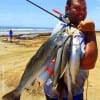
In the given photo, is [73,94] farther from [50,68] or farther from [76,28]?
[76,28]

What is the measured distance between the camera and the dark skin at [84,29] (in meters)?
3.75

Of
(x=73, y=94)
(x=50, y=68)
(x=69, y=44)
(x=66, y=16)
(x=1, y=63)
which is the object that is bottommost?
(x=1, y=63)

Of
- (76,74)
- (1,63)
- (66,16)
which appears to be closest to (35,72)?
(76,74)

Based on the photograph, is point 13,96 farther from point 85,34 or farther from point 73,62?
point 85,34

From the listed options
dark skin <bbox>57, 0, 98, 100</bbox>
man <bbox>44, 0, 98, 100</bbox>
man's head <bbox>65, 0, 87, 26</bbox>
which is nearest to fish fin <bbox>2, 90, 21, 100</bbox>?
man <bbox>44, 0, 98, 100</bbox>

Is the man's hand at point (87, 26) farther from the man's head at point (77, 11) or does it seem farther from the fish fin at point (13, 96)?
the fish fin at point (13, 96)

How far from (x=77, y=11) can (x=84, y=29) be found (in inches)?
9.1

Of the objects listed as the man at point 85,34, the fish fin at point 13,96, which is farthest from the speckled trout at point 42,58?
the man at point 85,34

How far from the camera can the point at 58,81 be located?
378 cm

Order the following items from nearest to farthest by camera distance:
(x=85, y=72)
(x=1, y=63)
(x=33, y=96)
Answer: (x=85, y=72)
(x=33, y=96)
(x=1, y=63)

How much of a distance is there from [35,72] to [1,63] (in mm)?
10826

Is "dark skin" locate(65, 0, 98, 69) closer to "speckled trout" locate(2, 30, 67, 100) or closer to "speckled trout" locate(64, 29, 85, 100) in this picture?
"speckled trout" locate(64, 29, 85, 100)

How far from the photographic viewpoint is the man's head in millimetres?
3898

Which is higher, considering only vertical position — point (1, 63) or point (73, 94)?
point (73, 94)
